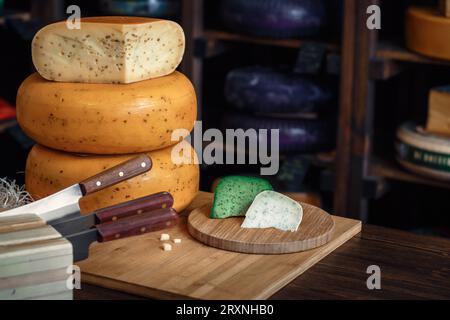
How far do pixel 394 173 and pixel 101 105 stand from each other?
1.48 meters

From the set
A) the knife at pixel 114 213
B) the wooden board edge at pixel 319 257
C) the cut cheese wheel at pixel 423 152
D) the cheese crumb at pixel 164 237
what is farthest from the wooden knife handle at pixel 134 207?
the cut cheese wheel at pixel 423 152

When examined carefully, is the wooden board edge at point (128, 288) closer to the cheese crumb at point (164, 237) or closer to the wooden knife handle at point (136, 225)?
the wooden knife handle at point (136, 225)

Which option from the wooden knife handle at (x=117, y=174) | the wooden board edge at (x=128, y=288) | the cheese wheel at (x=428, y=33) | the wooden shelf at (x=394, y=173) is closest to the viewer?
the wooden board edge at (x=128, y=288)

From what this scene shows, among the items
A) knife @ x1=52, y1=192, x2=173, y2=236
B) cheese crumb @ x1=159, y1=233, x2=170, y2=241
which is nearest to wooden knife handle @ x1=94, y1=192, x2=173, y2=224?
knife @ x1=52, y1=192, x2=173, y2=236

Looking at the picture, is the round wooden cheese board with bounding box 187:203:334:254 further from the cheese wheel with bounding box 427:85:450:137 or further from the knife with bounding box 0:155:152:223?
the cheese wheel with bounding box 427:85:450:137

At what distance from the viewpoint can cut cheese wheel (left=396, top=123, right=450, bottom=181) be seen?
103 inches

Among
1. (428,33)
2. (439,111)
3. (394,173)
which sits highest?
(428,33)

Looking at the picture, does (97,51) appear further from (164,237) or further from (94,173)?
(164,237)

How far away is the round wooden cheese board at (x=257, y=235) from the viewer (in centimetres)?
147

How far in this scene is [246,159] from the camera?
301 cm

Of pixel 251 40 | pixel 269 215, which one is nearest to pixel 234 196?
pixel 269 215

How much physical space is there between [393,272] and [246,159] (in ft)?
5.19

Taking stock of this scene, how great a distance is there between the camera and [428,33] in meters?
2.58

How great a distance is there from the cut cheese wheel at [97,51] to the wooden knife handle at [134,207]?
237 mm
